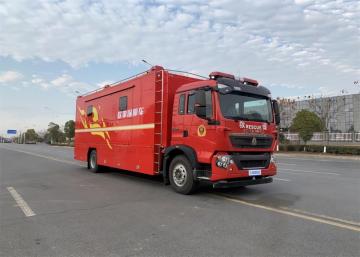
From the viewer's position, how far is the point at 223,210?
7.84m

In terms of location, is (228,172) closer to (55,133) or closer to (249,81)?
(249,81)

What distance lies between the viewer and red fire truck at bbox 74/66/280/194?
898 cm

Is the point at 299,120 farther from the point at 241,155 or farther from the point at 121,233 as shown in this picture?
the point at 121,233

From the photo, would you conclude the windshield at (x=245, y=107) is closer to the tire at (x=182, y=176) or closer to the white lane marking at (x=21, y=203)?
the tire at (x=182, y=176)

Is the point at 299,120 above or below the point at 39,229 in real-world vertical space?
above

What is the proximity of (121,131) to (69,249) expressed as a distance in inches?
312

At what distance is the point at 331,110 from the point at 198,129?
58930 mm

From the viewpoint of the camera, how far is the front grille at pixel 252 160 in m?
9.06

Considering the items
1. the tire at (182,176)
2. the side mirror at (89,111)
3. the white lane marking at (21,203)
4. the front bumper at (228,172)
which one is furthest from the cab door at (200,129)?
the side mirror at (89,111)

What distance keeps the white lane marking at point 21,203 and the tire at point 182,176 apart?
363cm

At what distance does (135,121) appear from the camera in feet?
39.5

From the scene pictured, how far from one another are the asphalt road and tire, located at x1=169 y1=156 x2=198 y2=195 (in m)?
0.26

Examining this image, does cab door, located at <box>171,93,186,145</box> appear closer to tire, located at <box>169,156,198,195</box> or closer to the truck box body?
the truck box body

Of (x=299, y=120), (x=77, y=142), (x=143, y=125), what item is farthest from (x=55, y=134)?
(x=143, y=125)
